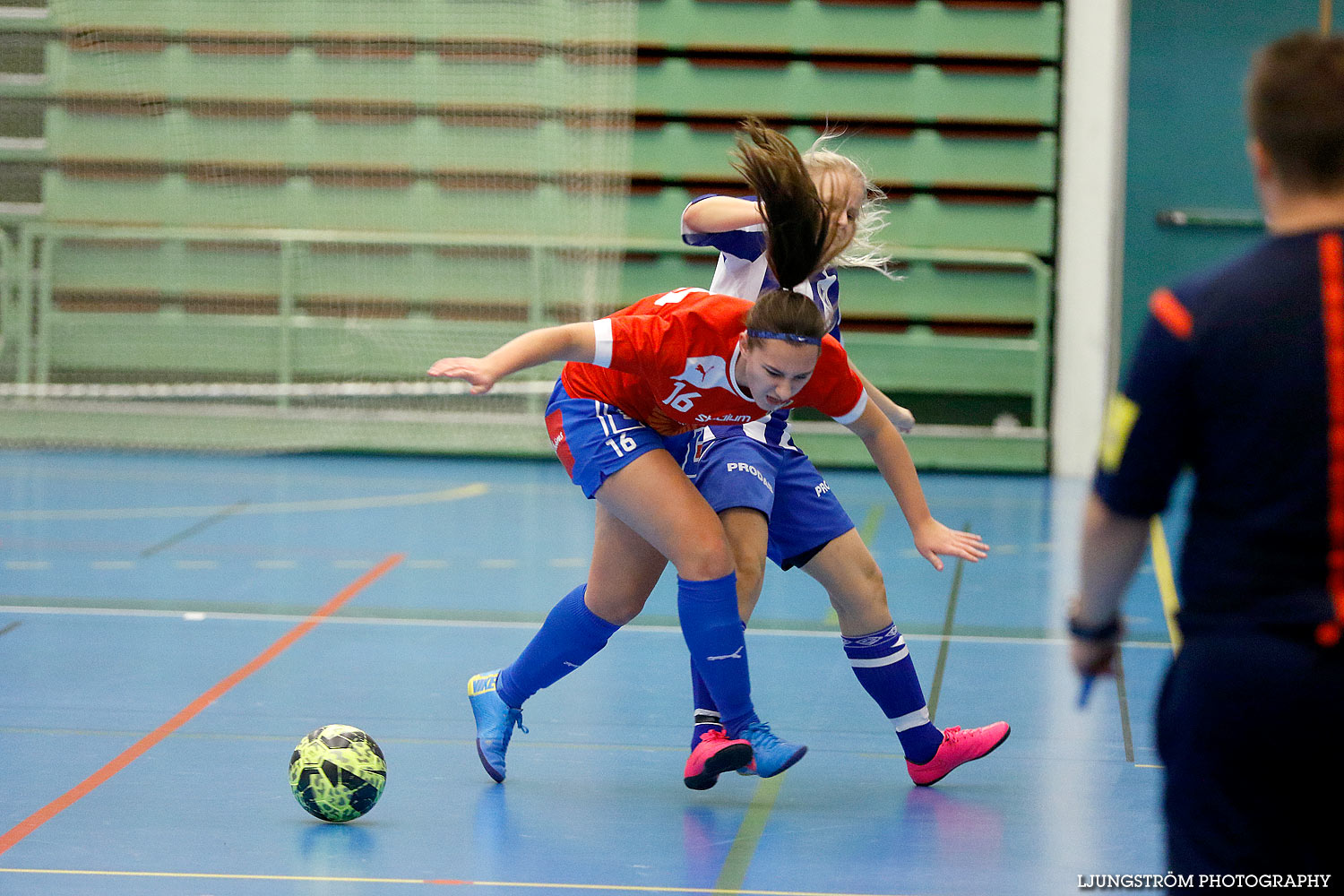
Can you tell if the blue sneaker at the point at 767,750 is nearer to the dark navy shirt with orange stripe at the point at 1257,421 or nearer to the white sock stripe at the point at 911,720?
the white sock stripe at the point at 911,720

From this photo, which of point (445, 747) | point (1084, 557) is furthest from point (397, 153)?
point (1084, 557)

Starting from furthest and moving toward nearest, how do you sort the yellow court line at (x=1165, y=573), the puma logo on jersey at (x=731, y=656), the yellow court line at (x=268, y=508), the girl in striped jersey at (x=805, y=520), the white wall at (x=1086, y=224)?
the white wall at (x=1086, y=224) < the yellow court line at (x=268, y=508) < the yellow court line at (x=1165, y=573) < the girl in striped jersey at (x=805, y=520) < the puma logo on jersey at (x=731, y=656)

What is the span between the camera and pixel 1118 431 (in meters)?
1.72

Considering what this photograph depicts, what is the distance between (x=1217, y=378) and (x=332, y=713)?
304 centimetres

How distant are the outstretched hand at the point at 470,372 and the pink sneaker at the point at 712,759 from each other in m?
1.04

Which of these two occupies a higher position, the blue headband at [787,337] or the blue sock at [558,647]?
the blue headband at [787,337]

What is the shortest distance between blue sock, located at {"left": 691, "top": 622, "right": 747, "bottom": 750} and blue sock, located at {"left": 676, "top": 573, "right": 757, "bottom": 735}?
0.21 m

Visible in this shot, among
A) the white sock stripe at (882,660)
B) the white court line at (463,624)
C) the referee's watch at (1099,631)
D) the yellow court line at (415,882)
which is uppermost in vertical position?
the referee's watch at (1099,631)

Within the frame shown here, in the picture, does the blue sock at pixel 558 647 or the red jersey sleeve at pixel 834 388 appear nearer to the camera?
the red jersey sleeve at pixel 834 388

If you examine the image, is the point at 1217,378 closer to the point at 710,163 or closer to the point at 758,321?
the point at 758,321

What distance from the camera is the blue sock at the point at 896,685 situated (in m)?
3.55

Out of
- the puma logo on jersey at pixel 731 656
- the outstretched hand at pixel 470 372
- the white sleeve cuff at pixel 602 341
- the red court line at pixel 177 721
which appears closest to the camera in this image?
the outstretched hand at pixel 470 372

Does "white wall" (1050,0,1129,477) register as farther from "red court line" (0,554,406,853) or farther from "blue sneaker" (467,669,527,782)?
"blue sneaker" (467,669,527,782)

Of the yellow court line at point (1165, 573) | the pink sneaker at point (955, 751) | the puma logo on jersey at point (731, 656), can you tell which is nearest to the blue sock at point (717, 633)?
the puma logo on jersey at point (731, 656)
